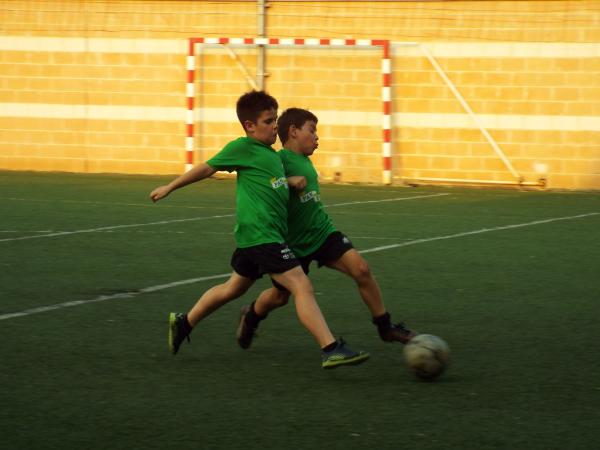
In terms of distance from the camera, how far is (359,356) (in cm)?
648

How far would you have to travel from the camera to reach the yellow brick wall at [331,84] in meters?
19.9

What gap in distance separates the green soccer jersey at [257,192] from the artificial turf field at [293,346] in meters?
0.71

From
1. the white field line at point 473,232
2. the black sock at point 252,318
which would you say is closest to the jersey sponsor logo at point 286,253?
the black sock at point 252,318

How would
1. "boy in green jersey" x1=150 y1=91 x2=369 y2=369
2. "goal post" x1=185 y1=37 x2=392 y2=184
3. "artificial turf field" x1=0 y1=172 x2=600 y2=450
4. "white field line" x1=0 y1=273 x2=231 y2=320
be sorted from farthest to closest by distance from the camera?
"goal post" x1=185 y1=37 x2=392 y2=184
"white field line" x1=0 y1=273 x2=231 y2=320
"boy in green jersey" x1=150 y1=91 x2=369 y2=369
"artificial turf field" x1=0 y1=172 x2=600 y2=450

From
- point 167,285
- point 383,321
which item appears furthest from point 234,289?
point 167,285

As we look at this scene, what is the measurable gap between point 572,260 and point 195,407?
6.23 meters

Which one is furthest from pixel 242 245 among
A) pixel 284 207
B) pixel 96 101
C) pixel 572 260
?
pixel 96 101

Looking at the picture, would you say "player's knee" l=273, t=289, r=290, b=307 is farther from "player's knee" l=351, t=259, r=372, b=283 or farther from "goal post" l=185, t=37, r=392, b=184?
"goal post" l=185, t=37, r=392, b=184

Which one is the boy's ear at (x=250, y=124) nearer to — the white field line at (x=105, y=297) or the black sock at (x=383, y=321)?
the black sock at (x=383, y=321)

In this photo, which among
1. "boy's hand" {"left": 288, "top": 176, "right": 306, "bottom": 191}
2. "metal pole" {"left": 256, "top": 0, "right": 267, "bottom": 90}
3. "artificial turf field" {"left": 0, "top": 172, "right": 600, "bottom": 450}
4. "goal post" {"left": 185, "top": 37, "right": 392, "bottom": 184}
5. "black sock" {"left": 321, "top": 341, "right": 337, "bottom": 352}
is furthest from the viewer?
"metal pole" {"left": 256, "top": 0, "right": 267, "bottom": 90}

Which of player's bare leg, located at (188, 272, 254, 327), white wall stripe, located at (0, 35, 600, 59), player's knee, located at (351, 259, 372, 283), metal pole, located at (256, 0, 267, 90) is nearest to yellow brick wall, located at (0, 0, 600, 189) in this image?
→ white wall stripe, located at (0, 35, 600, 59)

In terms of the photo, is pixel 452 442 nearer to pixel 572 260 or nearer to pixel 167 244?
pixel 572 260

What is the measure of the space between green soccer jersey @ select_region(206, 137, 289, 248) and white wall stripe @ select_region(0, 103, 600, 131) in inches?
530

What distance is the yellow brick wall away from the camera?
19.9m
